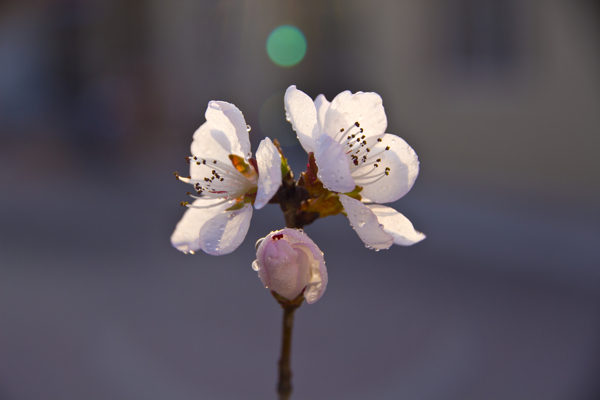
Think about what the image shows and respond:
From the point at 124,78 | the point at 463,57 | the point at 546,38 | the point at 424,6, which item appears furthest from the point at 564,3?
the point at 124,78

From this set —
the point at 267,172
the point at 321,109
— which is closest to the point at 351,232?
the point at 321,109

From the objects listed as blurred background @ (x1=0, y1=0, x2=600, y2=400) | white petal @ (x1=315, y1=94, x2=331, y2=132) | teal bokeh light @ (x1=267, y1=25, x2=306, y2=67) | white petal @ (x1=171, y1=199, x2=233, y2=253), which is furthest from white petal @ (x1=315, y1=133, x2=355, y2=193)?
teal bokeh light @ (x1=267, y1=25, x2=306, y2=67)

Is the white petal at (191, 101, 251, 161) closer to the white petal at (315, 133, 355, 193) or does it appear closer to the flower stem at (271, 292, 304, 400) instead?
the white petal at (315, 133, 355, 193)

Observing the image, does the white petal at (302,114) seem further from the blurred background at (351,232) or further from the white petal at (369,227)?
the blurred background at (351,232)

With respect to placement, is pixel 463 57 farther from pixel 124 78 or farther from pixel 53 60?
pixel 53 60

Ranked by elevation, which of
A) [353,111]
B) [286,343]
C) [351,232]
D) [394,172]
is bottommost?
[351,232]

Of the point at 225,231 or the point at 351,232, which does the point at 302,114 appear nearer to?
the point at 225,231

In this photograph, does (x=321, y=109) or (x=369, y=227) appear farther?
(x=321, y=109)
